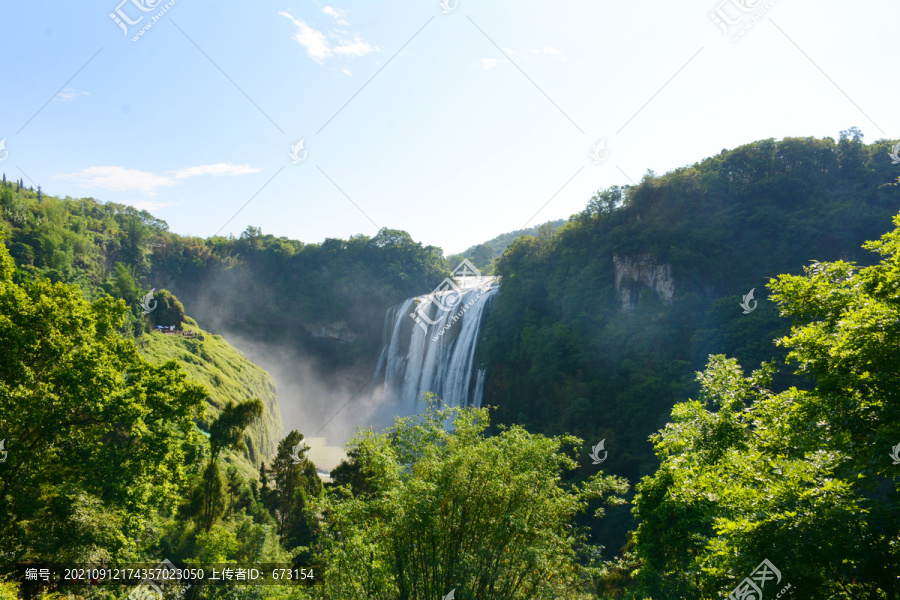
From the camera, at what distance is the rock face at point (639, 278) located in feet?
117

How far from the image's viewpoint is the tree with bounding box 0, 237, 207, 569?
11.3 m

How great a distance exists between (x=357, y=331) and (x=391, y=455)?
59617mm

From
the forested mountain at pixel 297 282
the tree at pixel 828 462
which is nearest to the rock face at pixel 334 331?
the forested mountain at pixel 297 282

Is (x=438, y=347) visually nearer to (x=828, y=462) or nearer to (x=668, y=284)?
(x=668, y=284)

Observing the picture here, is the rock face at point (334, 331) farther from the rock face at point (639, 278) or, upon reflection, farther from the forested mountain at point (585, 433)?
the rock face at point (639, 278)

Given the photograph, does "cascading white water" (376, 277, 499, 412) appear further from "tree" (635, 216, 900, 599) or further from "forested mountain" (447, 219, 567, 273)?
"tree" (635, 216, 900, 599)

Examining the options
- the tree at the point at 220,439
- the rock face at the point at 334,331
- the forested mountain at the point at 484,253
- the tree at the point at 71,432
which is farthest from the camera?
the forested mountain at the point at 484,253

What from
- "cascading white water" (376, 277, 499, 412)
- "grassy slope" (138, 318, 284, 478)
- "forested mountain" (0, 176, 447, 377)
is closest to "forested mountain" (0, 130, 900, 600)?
"grassy slope" (138, 318, 284, 478)

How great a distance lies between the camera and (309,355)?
67.2 metres

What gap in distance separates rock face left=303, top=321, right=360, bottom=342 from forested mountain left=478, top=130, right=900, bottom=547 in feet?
101

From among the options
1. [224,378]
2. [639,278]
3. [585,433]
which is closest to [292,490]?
[224,378]

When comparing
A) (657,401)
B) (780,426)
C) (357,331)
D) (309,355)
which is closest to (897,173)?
(657,401)

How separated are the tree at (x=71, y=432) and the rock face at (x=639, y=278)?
33.2 metres

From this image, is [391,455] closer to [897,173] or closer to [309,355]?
[897,173]
